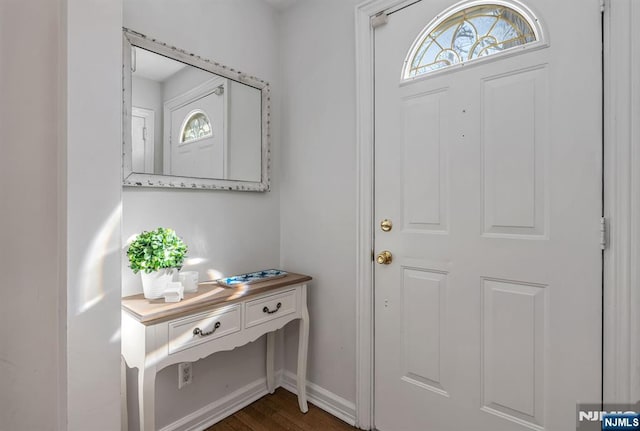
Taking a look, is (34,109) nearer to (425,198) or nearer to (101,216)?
(101,216)

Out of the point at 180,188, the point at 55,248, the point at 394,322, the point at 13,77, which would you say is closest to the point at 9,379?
the point at 55,248

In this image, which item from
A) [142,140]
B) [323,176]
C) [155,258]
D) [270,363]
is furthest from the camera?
[270,363]

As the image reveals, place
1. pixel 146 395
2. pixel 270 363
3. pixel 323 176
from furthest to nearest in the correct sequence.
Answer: pixel 270 363
pixel 323 176
pixel 146 395

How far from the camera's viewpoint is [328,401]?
186 cm

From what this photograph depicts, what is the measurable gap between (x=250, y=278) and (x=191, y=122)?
899 millimetres

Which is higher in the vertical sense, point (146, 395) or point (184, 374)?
point (146, 395)

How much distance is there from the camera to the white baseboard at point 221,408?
1.65 metres

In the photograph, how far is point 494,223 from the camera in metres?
1.32

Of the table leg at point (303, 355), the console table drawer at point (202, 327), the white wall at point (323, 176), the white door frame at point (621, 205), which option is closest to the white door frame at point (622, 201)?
the white door frame at point (621, 205)

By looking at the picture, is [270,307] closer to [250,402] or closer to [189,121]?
[250,402]

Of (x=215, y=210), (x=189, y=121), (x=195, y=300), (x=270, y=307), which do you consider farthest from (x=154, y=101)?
(x=270, y=307)

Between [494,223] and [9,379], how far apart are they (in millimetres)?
1965

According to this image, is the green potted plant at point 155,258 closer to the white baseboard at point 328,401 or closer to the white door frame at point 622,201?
the white baseboard at point 328,401

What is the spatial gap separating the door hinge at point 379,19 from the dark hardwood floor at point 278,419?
213 centimetres
